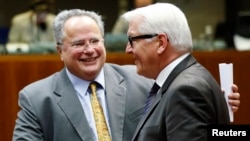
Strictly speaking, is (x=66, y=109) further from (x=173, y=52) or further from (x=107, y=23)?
(x=107, y=23)

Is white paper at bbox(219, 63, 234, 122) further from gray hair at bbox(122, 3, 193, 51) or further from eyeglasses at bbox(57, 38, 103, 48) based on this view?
eyeglasses at bbox(57, 38, 103, 48)

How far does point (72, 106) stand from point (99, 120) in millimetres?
153

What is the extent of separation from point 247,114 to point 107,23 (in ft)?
16.8

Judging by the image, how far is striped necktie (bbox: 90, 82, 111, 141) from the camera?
10.5ft

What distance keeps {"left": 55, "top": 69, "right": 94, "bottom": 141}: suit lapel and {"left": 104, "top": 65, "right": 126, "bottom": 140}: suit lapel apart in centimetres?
13

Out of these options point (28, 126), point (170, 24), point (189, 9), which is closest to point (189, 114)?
point (170, 24)

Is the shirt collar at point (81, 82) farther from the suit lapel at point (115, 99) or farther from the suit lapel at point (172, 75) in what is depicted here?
the suit lapel at point (172, 75)

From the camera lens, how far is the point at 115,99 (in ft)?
10.8

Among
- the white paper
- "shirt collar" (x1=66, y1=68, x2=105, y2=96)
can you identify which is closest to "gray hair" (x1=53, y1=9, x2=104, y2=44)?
"shirt collar" (x1=66, y1=68, x2=105, y2=96)

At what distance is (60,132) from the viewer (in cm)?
319

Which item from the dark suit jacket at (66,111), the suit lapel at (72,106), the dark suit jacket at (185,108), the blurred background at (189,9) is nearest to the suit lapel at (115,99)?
the dark suit jacket at (66,111)

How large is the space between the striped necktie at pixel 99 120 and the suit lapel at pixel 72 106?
5 centimetres

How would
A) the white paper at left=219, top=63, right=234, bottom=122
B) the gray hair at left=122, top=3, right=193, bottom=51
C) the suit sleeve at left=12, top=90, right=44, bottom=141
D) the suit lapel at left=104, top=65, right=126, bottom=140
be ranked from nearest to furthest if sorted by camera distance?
the gray hair at left=122, top=3, right=193, bottom=51
the white paper at left=219, top=63, right=234, bottom=122
the suit sleeve at left=12, top=90, right=44, bottom=141
the suit lapel at left=104, top=65, right=126, bottom=140

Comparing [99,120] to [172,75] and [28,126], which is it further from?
[172,75]
